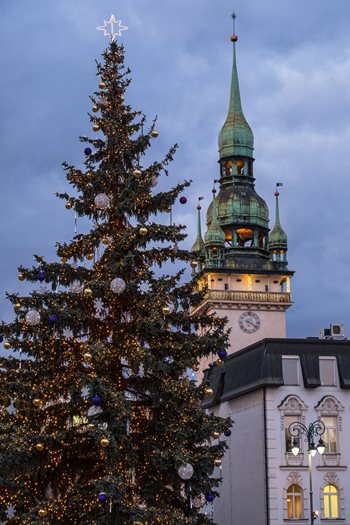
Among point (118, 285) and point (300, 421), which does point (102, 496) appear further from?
point (300, 421)

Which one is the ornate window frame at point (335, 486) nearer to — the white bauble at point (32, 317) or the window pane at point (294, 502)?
the window pane at point (294, 502)

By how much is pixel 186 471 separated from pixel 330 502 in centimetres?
3262

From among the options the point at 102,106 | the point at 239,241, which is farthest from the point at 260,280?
the point at 102,106

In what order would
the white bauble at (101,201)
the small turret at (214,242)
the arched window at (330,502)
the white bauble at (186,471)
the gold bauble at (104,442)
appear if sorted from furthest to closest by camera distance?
the small turret at (214,242), the arched window at (330,502), the white bauble at (101,201), the white bauble at (186,471), the gold bauble at (104,442)

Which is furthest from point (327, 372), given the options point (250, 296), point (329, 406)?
point (250, 296)

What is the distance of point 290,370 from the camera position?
60406 mm

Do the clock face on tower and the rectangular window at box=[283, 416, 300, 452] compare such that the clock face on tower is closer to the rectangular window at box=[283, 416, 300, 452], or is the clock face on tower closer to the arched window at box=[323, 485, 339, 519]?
the rectangular window at box=[283, 416, 300, 452]

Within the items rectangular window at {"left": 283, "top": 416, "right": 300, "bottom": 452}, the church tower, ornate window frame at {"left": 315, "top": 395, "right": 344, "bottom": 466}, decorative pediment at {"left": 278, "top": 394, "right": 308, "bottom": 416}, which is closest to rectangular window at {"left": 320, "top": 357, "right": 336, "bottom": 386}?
ornate window frame at {"left": 315, "top": 395, "right": 344, "bottom": 466}

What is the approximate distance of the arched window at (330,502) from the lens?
5938 cm

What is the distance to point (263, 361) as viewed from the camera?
60969mm

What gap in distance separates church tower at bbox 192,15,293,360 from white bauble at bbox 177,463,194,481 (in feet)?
295

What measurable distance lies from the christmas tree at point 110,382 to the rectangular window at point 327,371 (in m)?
29.3

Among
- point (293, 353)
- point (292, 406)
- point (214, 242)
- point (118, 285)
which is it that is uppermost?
point (214, 242)

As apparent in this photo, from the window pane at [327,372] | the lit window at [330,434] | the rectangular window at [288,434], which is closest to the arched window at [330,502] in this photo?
the lit window at [330,434]
